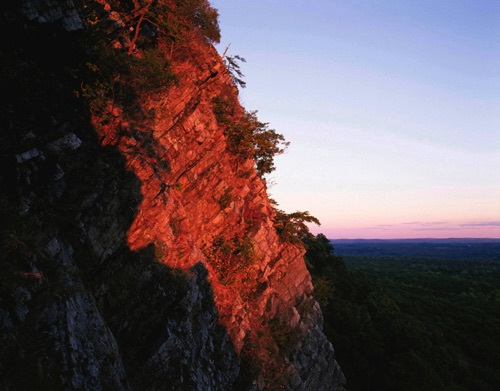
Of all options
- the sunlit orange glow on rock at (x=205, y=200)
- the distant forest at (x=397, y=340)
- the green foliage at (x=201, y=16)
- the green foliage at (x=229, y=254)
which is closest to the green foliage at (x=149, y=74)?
the sunlit orange glow on rock at (x=205, y=200)

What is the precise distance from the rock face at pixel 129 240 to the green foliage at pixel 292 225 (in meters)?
1.76

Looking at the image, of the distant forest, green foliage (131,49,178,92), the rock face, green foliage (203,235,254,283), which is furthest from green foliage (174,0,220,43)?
the distant forest

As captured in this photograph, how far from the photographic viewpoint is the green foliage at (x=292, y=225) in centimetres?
1884

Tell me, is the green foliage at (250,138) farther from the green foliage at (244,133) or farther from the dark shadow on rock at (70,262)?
the dark shadow on rock at (70,262)

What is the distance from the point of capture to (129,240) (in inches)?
384

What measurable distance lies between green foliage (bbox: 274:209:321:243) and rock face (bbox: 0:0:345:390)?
176 cm

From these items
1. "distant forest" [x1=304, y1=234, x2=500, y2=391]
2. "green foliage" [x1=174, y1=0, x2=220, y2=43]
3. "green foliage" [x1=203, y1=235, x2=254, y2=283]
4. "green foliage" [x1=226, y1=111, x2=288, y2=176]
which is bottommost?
"distant forest" [x1=304, y1=234, x2=500, y2=391]

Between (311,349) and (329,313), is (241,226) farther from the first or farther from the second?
(329,313)

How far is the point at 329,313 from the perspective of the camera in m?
31.5

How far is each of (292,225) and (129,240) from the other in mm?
11789

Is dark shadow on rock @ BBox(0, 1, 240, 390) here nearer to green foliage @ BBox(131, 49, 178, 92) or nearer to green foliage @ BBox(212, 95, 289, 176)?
green foliage @ BBox(131, 49, 178, 92)

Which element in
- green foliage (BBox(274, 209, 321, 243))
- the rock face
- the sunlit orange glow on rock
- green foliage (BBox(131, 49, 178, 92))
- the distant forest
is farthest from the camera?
the distant forest

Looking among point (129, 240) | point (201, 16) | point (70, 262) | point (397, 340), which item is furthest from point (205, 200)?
point (397, 340)

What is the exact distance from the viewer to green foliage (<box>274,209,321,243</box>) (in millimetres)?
18844
